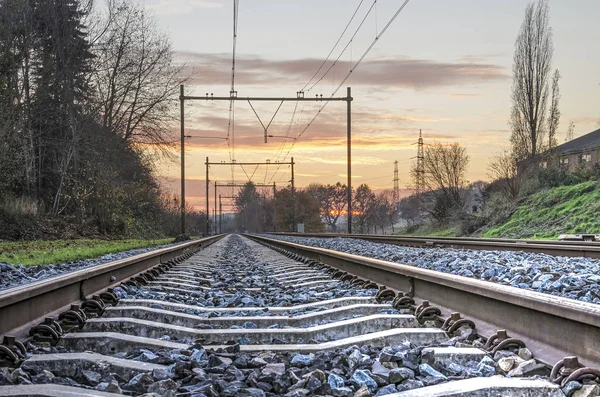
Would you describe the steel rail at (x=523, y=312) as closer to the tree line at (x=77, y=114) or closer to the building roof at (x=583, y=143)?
the tree line at (x=77, y=114)

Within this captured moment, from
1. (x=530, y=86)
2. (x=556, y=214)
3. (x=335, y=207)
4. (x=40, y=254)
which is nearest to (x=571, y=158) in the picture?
(x=530, y=86)

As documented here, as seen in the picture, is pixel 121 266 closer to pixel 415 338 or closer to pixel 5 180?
pixel 415 338

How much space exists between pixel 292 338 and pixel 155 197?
35686 mm

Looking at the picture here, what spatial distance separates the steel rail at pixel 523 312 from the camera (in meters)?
2.94

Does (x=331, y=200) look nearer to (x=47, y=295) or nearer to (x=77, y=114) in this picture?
(x=77, y=114)

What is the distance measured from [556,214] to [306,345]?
22.5 metres

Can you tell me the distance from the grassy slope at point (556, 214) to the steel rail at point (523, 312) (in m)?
17.7

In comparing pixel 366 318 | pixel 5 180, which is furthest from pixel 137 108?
pixel 366 318

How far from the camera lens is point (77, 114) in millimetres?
27047

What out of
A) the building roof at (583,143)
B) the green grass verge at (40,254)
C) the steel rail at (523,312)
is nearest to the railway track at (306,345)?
the steel rail at (523,312)

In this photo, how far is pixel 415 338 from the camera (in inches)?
160

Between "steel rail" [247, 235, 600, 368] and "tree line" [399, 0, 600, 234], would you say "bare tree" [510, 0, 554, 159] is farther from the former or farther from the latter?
"steel rail" [247, 235, 600, 368]

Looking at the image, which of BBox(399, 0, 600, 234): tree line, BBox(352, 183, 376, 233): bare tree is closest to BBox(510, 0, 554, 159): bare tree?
BBox(399, 0, 600, 234): tree line

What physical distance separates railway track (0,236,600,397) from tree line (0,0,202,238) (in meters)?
16.1
